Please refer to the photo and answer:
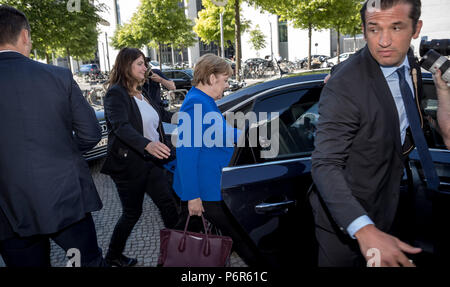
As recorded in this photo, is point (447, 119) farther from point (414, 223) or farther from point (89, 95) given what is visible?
point (89, 95)

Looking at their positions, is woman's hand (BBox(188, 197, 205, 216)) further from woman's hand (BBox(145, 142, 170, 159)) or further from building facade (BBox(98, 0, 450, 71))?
building facade (BBox(98, 0, 450, 71))

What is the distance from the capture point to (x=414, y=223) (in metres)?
2.00

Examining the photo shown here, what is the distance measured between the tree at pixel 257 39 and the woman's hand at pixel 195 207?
4777 centimetres

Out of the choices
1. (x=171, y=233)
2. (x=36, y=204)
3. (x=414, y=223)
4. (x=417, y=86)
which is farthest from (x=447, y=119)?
(x=36, y=204)

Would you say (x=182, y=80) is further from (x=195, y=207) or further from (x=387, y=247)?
(x=387, y=247)

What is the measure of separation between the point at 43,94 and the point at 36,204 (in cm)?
54

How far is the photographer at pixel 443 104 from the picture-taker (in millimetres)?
1671

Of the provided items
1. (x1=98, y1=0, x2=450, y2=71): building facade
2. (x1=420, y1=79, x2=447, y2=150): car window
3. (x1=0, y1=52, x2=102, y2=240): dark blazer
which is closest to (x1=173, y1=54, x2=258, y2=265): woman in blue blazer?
(x1=0, y1=52, x2=102, y2=240): dark blazer

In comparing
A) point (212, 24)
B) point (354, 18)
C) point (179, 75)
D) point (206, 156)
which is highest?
point (354, 18)

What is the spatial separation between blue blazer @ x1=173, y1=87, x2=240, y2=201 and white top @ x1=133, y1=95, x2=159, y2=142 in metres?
0.72

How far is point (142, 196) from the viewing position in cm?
298

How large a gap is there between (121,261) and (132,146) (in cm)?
110

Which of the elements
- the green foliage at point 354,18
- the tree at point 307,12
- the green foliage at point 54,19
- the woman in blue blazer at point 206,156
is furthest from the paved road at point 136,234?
the green foliage at point 354,18

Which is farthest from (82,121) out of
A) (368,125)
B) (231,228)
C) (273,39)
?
(273,39)
